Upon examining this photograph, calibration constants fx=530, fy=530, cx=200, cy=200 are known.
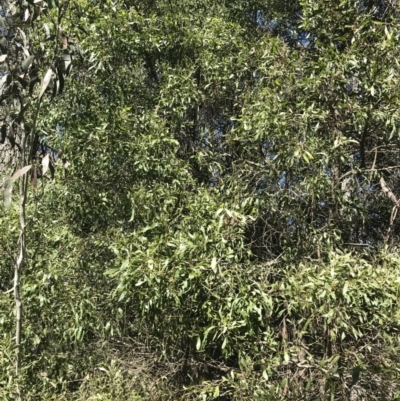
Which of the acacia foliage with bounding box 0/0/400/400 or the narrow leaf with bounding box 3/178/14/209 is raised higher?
the narrow leaf with bounding box 3/178/14/209

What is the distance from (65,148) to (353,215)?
7.28 feet

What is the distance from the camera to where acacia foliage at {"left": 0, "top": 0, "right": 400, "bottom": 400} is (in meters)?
3.12

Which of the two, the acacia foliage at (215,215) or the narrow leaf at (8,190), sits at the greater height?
the narrow leaf at (8,190)

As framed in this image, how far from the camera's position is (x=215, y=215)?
329 cm

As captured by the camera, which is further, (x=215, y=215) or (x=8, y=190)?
(x=215, y=215)

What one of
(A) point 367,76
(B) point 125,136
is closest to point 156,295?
(B) point 125,136

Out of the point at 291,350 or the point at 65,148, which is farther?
the point at 65,148

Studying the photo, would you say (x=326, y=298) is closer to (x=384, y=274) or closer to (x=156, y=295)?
(x=384, y=274)

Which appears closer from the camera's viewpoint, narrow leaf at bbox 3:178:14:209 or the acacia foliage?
narrow leaf at bbox 3:178:14:209

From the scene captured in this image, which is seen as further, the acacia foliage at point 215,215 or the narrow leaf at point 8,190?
the acacia foliage at point 215,215

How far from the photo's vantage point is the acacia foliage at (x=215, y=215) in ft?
10.3

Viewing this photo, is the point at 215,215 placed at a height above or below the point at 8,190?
below

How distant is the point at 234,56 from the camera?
14.3ft

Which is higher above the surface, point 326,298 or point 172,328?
point 326,298
